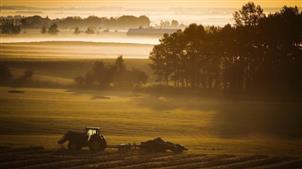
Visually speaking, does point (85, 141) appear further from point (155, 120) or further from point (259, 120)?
point (259, 120)

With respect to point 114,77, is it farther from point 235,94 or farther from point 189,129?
point 189,129

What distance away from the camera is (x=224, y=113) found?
6681cm

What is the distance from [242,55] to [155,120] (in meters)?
29.6

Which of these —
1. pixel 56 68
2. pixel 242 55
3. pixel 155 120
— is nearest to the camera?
pixel 155 120

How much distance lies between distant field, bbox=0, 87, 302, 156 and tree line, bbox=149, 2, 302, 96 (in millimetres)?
8098

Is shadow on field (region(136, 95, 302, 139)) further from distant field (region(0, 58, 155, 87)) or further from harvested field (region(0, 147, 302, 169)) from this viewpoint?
distant field (region(0, 58, 155, 87))

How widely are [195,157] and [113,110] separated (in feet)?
93.5

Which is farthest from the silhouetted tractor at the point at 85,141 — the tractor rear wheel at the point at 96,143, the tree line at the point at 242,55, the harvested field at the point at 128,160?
the tree line at the point at 242,55

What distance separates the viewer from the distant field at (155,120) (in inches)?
1822

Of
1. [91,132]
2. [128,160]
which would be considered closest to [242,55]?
[91,132]

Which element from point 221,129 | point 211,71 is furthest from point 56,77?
point 221,129

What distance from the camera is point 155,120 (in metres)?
59.0

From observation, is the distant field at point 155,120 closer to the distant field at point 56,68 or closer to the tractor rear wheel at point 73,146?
the tractor rear wheel at point 73,146

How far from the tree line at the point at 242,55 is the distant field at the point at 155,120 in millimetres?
8098
